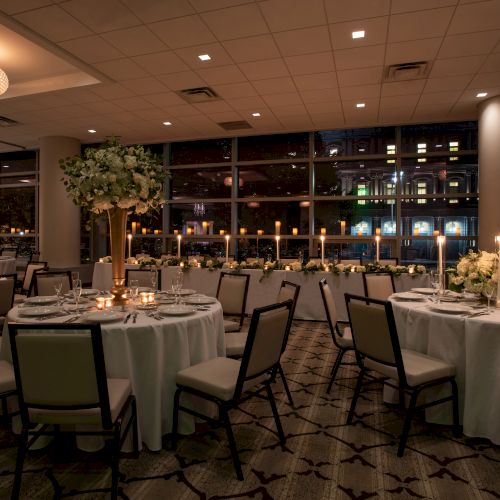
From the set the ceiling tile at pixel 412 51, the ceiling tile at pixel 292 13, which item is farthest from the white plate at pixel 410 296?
the ceiling tile at pixel 412 51

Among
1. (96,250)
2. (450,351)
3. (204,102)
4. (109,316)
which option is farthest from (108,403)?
(96,250)

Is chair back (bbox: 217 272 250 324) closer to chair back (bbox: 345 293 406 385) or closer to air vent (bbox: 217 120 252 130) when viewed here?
chair back (bbox: 345 293 406 385)

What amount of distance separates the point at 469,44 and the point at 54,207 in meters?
9.10

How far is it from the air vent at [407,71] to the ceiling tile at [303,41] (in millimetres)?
1208

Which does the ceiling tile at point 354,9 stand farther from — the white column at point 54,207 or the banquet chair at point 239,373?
the white column at point 54,207

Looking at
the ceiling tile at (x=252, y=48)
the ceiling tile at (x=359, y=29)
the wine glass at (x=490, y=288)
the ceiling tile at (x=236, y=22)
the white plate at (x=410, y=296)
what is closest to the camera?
the wine glass at (x=490, y=288)

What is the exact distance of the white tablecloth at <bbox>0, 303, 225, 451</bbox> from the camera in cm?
264

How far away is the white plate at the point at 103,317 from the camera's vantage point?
2736mm

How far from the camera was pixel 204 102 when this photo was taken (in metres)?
7.38

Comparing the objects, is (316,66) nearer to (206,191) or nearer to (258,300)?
(258,300)

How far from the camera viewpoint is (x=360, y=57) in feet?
18.0

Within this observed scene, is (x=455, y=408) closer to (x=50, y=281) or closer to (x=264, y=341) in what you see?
(x=264, y=341)

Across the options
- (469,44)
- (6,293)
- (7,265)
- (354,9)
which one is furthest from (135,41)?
(7,265)

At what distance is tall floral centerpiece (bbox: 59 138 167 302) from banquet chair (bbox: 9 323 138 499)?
1333 mm
